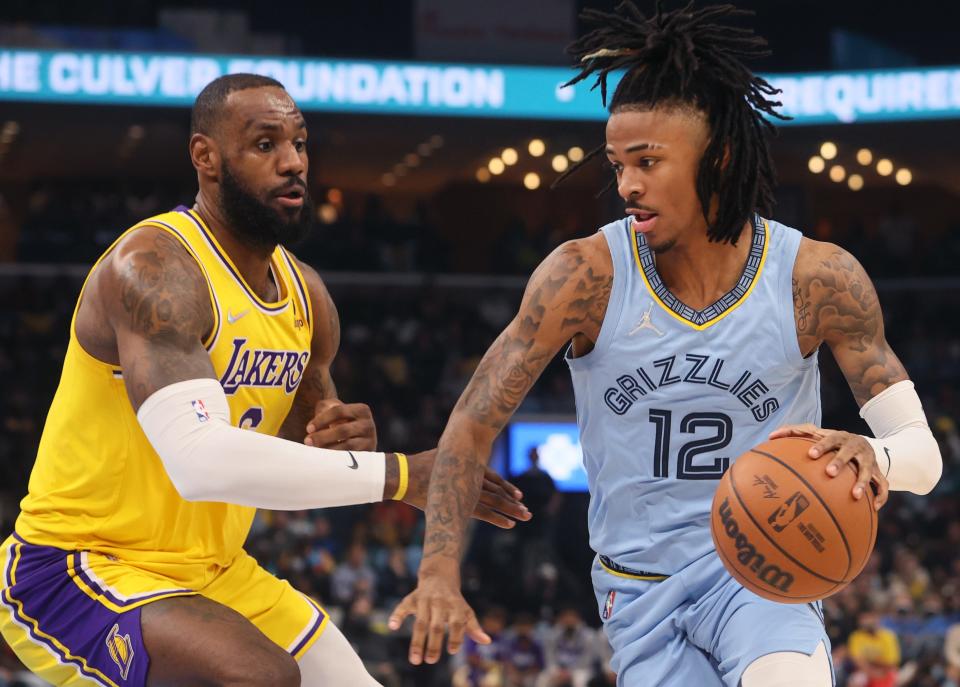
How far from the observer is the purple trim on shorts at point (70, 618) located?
354cm

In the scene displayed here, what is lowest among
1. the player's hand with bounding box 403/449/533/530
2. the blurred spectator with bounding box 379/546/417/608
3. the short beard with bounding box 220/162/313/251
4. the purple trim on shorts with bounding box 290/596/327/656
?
the blurred spectator with bounding box 379/546/417/608

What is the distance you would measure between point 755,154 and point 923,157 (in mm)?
16573

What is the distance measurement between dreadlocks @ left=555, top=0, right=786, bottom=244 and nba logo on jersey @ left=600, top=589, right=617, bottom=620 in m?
1.04

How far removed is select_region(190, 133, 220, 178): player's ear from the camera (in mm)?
3955

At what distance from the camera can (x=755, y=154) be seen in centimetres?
381

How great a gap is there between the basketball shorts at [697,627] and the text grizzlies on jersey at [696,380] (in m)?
0.43

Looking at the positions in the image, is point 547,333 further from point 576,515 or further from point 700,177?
point 576,515

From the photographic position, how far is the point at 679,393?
367 centimetres

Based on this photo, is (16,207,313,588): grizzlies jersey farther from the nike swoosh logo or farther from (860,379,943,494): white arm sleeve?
(860,379,943,494): white arm sleeve

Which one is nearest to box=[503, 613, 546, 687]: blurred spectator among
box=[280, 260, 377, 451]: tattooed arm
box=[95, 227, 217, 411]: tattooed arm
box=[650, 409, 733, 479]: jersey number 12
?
box=[280, 260, 377, 451]: tattooed arm

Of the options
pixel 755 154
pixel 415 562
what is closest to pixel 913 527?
pixel 415 562

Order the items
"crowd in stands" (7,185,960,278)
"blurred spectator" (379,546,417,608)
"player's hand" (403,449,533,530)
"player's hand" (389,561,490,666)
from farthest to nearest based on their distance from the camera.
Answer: "crowd in stands" (7,185,960,278) → "blurred spectator" (379,546,417,608) → "player's hand" (403,449,533,530) → "player's hand" (389,561,490,666)

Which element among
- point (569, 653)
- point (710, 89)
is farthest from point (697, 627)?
point (569, 653)

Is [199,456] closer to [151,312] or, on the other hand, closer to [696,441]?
[151,312]
